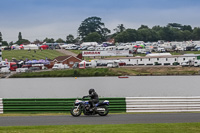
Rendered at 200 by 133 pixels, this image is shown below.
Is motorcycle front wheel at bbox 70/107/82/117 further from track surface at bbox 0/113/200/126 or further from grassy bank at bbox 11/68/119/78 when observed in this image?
grassy bank at bbox 11/68/119/78

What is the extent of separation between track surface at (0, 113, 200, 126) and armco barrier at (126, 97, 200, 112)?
1.31 metres

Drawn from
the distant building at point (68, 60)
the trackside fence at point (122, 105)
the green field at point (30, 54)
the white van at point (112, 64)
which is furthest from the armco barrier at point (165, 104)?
the green field at point (30, 54)

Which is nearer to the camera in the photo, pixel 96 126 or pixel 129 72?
pixel 96 126

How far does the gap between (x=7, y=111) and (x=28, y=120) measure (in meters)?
4.34

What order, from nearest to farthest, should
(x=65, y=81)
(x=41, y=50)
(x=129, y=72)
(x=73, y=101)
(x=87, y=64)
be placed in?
(x=73, y=101)
(x=65, y=81)
(x=129, y=72)
(x=87, y=64)
(x=41, y=50)

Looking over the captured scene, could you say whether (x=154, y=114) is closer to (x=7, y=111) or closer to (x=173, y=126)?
(x=173, y=126)

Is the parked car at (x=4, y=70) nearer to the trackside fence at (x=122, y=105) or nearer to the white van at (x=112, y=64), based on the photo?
the white van at (x=112, y=64)

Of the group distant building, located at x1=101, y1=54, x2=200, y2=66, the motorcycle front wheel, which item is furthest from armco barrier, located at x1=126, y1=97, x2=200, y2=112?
distant building, located at x1=101, y1=54, x2=200, y2=66

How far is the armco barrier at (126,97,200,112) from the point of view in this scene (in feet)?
80.5

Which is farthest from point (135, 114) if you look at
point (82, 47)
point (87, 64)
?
point (82, 47)

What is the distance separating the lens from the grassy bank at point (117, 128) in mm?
17609

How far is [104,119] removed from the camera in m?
21.3

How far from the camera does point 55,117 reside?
2258 cm

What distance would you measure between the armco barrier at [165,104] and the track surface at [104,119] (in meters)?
1.31
